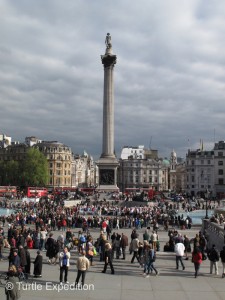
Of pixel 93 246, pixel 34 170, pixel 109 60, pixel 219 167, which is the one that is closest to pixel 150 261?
pixel 93 246

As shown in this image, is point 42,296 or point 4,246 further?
point 4,246

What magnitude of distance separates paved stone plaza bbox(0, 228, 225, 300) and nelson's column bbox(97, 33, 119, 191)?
57400 mm

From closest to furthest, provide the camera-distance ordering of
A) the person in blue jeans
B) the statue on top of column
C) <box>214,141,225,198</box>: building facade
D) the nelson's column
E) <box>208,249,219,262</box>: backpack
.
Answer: the person in blue jeans → <box>208,249,219,262</box>: backpack → the nelson's column → the statue on top of column → <box>214,141,225,198</box>: building facade

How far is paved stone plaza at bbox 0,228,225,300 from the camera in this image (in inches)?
599

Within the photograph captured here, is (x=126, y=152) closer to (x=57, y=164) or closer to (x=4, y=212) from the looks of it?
(x=57, y=164)

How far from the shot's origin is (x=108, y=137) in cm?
8100

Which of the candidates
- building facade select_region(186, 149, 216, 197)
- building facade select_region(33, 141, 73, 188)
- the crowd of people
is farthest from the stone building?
the crowd of people

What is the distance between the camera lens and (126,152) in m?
182

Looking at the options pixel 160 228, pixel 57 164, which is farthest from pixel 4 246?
pixel 57 164

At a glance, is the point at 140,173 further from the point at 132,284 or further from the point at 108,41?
the point at 132,284

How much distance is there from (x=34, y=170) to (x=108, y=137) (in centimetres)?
5076

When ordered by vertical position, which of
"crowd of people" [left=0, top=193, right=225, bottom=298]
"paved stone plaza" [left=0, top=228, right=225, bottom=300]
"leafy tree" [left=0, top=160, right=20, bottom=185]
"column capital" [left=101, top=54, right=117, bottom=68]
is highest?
"column capital" [left=101, top=54, right=117, bottom=68]

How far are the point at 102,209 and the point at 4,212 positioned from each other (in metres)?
14.9

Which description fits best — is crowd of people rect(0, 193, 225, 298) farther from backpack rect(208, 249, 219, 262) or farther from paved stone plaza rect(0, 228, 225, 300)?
paved stone plaza rect(0, 228, 225, 300)
